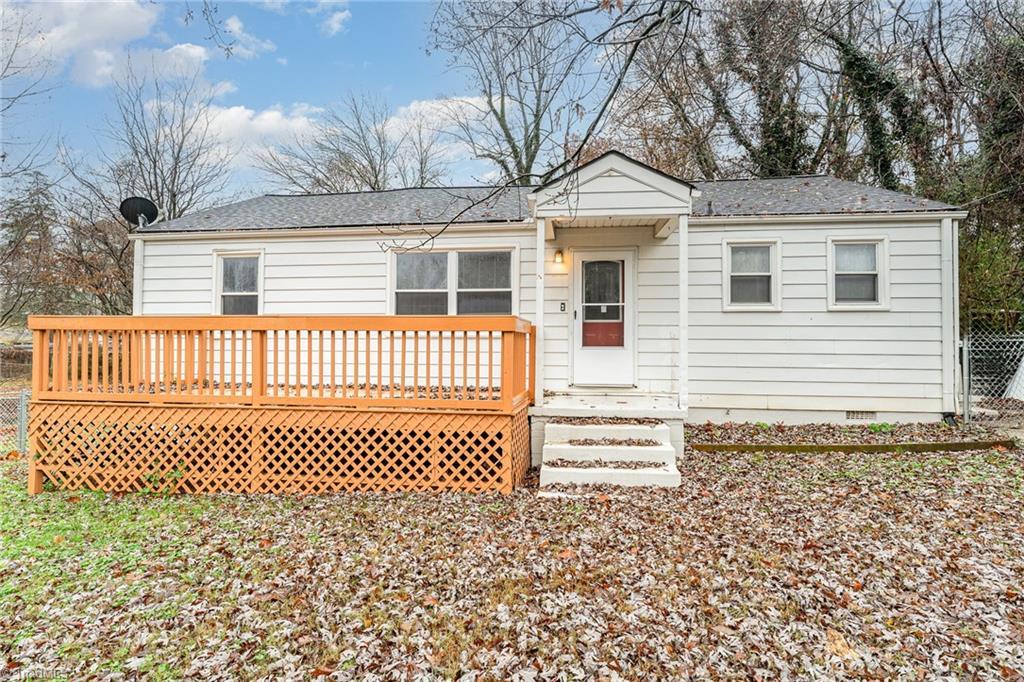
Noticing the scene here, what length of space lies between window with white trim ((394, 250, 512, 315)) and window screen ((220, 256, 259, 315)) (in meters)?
2.38

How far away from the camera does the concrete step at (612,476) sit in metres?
4.83

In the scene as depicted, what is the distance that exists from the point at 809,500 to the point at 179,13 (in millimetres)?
6342

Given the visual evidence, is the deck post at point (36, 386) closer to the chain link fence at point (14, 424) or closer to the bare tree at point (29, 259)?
the chain link fence at point (14, 424)

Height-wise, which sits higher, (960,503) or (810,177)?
(810,177)

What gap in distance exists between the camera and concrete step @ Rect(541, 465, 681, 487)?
4.83m

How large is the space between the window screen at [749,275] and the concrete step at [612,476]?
3.62 metres

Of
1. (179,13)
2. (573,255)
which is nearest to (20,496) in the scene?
(179,13)

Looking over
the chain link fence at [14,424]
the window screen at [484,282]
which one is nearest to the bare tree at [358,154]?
the chain link fence at [14,424]

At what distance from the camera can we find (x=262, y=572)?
3262 millimetres

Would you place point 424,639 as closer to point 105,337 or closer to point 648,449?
point 648,449

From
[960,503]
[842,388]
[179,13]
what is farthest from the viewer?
[842,388]

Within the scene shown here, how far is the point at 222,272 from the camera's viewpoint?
8.04 metres

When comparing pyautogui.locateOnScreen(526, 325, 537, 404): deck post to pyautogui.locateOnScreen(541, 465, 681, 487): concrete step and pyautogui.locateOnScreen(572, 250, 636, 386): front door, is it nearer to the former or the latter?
pyautogui.locateOnScreen(541, 465, 681, 487): concrete step

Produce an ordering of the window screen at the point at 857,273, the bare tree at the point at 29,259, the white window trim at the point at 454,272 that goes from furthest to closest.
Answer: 1. the bare tree at the point at 29,259
2. the white window trim at the point at 454,272
3. the window screen at the point at 857,273
